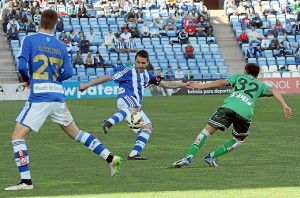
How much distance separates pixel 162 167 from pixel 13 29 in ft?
111

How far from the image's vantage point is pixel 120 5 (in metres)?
51.0

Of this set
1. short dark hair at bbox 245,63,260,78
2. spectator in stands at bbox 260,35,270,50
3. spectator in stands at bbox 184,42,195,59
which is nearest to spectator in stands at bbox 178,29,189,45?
spectator in stands at bbox 184,42,195,59

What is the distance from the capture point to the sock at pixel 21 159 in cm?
1094

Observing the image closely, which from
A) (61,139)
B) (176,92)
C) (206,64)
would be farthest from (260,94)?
(206,64)

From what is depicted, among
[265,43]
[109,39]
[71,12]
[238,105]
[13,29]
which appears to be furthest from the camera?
[265,43]

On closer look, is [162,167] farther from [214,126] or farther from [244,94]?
[244,94]

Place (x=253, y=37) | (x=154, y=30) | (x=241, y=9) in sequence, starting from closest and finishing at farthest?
(x=154, y=30)
(x=253, y=37)
(x=241, y=9)

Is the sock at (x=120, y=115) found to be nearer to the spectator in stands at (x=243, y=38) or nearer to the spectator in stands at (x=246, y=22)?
the spectator in stands at (x=243, y=38)

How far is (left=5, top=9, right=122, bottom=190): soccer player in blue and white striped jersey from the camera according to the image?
11.0m

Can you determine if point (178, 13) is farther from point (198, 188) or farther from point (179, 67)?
point (198, 188)

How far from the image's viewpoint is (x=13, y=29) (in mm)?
46344

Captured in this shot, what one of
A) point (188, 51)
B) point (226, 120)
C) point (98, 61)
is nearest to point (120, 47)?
point (98, 61)

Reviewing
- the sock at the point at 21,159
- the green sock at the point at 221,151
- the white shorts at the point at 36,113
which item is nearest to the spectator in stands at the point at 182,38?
the green sock at the point at 221,151

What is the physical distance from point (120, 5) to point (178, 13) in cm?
317
